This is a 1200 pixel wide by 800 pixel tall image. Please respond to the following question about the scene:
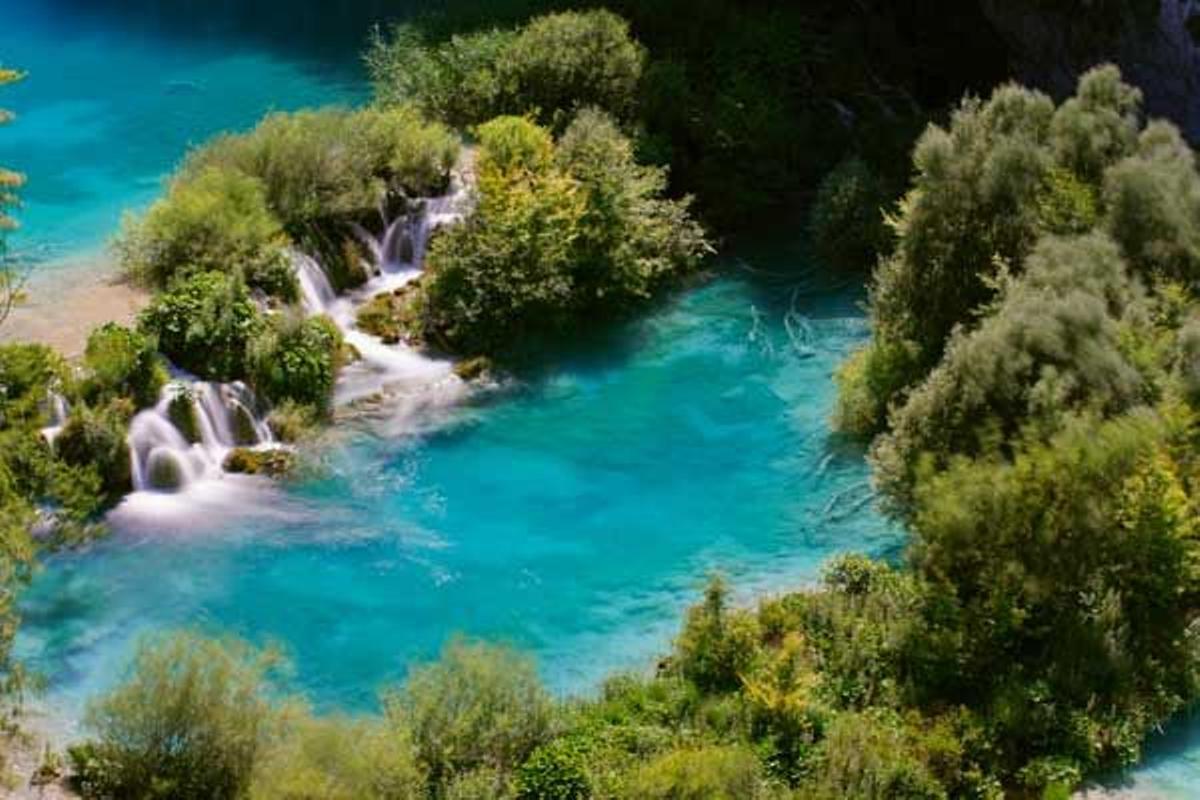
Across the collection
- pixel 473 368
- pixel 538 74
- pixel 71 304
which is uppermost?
pixel 538 74

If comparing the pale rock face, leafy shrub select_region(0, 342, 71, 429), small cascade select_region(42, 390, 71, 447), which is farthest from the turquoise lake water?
the pale rock face

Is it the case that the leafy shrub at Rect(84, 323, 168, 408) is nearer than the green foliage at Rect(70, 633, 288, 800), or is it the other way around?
the green foliage at Rect(70, 633, 288, 800)

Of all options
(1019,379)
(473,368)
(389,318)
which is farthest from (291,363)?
(1019,379)

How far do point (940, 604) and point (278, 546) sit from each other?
10.6 metres

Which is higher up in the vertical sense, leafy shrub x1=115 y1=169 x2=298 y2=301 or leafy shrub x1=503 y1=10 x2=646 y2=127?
leafy shrub x1=503 y1=10 x2=646 y2=127

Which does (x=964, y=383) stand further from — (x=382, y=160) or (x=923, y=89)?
(x=923, y=89)

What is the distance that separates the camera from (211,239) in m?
30.3

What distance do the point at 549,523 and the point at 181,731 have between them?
8971 mm

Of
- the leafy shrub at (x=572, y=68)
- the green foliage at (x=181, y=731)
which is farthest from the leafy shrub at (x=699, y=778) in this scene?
the leafy shrub at (x=572, y=68)

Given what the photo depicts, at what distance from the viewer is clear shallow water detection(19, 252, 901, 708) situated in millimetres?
23969

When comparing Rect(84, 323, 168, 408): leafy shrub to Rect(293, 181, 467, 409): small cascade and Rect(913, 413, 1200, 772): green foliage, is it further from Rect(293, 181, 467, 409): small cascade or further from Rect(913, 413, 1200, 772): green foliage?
Rect(913, 413, 1200, 772): green foliage

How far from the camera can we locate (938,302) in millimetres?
27297

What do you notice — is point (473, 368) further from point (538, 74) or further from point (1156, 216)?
point (1156, 216)

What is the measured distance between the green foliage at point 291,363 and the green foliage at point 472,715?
9.88 metres
